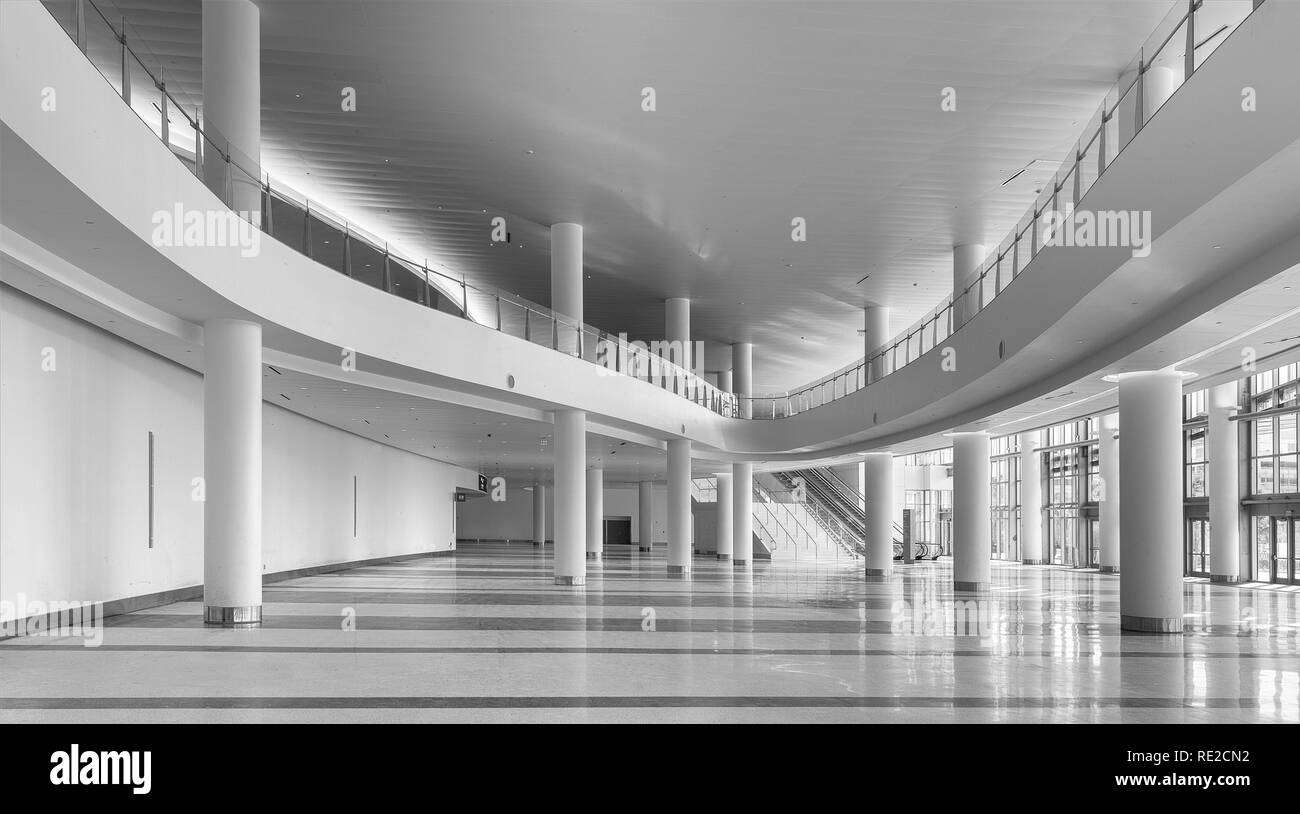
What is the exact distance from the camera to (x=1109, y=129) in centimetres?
1329

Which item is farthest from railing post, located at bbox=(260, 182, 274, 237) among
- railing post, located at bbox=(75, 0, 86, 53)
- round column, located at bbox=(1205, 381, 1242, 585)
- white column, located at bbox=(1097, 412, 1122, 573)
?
white column, located at bbox=(1097, 412, 1122, 573)

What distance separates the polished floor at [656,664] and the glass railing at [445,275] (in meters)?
5.58

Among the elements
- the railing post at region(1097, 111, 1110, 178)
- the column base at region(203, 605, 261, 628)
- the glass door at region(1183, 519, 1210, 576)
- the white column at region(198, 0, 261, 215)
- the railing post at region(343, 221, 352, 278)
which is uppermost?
the white column at region(198, 0, 261, 215)

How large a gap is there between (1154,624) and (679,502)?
1724cm

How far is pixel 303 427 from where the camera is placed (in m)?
26.8

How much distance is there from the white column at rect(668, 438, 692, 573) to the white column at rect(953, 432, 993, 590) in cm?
797

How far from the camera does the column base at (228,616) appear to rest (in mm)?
14883

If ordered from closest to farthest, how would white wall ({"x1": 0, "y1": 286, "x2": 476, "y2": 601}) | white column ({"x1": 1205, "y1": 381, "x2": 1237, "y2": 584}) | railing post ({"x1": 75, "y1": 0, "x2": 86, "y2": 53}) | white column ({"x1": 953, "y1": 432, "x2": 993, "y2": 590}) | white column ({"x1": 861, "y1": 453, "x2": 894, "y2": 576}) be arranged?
1. railing post ({"x1": 75, "y1": 0, "x2": 86, "y2": 53})
2. white wall ({"x1": 0, "y1": 286, "x2": 476, "y2": 601})
3. white column ({"x1": 953, "y1": 432, "x2": 993, "y2": 590})
4. white column ({"x1": 1205, "y1": 381, "x2": 1237, "y2": 584})
5. white column ({"x1": 861, "y1": 453, "x2": 894, "y2": 576})

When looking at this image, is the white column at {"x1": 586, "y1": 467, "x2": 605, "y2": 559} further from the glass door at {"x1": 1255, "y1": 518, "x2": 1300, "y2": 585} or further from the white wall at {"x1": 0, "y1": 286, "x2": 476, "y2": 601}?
the glass door at {"x1": 1255, "y1": 518, "x2": 1300, "y2": 585}

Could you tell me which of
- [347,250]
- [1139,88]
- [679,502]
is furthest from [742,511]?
[1139,88]

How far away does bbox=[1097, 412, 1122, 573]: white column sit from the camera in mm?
35938

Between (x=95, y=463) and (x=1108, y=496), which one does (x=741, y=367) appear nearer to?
(x=1108, y=496)

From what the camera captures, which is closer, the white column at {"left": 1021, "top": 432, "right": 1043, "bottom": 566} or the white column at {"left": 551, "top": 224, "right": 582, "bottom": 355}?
the white column at {"left": 551, "top": 224, "right": 582, "bottom": 355}

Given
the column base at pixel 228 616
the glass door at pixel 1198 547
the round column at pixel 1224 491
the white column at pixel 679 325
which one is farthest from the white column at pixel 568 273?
the glass door at pixel 1198 547
